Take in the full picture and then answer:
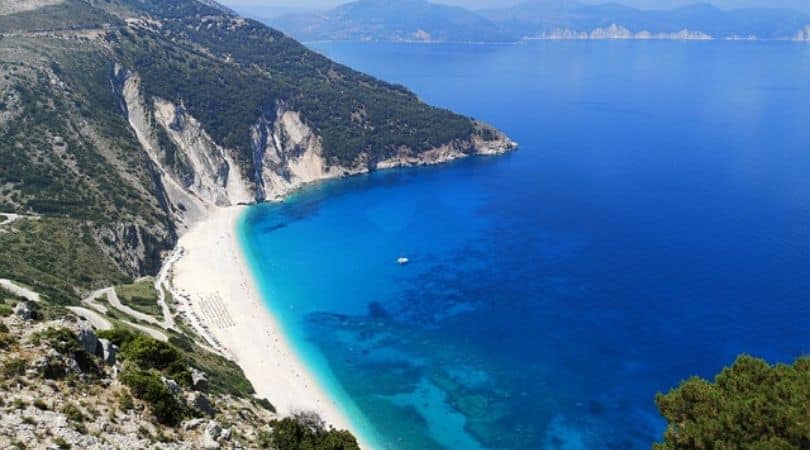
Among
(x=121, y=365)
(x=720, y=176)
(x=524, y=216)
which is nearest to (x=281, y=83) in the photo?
(x=524, y=216)

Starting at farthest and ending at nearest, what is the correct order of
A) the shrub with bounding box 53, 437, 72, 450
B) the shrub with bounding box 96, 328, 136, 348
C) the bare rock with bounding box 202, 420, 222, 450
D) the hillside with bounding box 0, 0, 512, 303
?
1. the hillside with bounding box 0, 0, 512, 303
2. the shrub with bounding box 96, 328, 136, 348
3. the bare rock with bounding box 202, 420, 222, 450
4. the shrub with bounding box 53, 437, 72, 450

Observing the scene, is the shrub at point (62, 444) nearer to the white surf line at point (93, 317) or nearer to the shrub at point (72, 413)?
the shrub at point (72, 413)

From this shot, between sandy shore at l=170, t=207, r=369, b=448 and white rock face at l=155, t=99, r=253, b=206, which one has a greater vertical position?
white rock face at l=155, t=99, r=253, b=206

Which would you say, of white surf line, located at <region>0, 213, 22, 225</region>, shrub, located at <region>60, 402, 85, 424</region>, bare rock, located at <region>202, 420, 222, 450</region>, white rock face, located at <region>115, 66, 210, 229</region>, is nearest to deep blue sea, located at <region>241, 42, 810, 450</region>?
white rock face, located at <region>115, 66, 210, 229</region>

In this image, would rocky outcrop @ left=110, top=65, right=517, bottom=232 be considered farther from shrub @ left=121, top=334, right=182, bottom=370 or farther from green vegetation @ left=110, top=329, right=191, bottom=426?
shrub @ left=121, top=334, right=182, bottom=370

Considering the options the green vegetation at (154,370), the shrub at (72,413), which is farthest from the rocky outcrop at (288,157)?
the shrub at (72,413)

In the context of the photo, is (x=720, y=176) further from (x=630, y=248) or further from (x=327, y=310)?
(x=327, y=310)
